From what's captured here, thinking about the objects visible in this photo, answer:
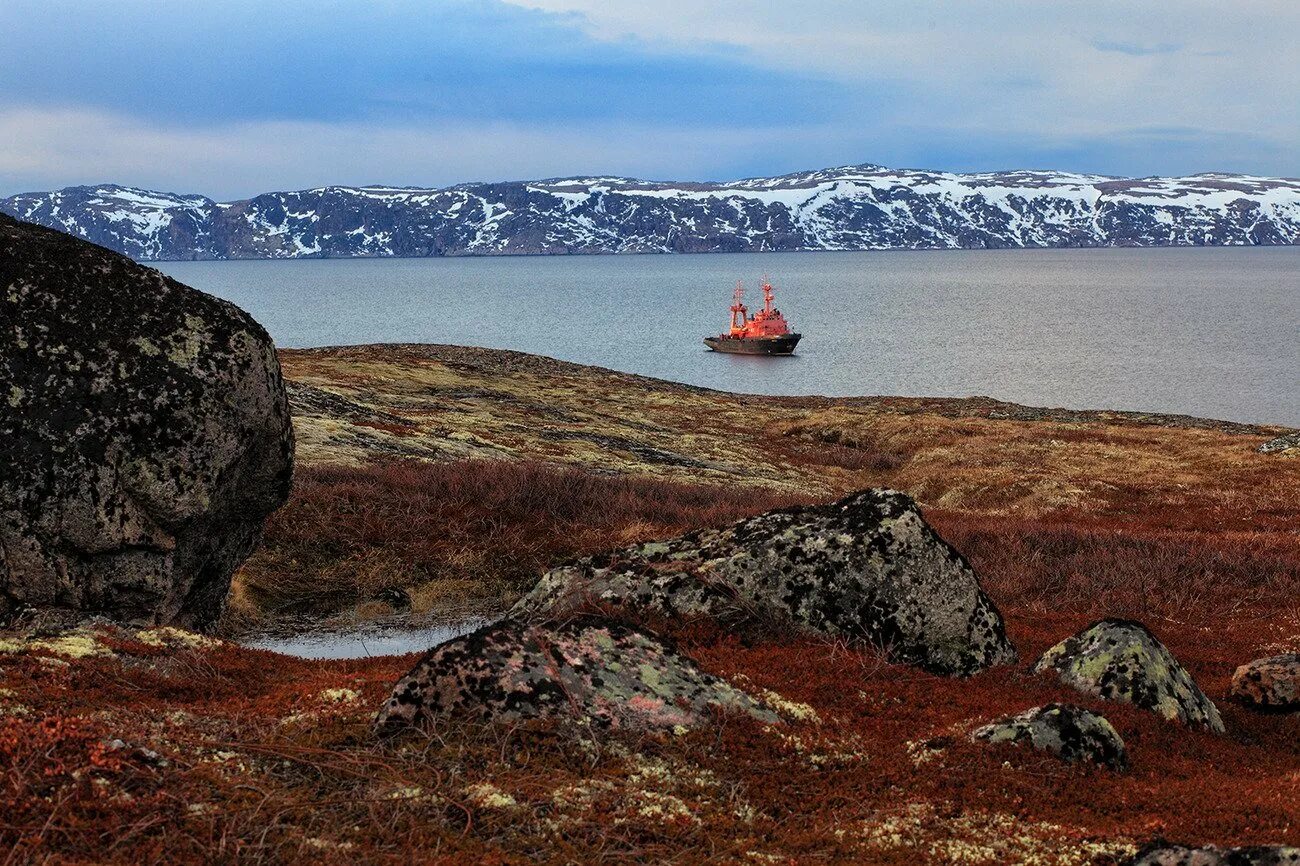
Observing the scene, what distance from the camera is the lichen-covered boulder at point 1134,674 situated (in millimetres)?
9188

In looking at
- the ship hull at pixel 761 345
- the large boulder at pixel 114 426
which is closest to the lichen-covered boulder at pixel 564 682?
the large boulder at pixel 114 426

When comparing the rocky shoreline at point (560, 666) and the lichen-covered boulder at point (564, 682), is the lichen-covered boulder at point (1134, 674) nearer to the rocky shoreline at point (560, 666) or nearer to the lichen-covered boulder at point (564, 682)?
the rocky shoreline at point (560, 666)

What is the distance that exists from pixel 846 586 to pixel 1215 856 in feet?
19.9

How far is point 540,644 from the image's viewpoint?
764 cm

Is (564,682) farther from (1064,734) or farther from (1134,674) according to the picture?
(1134,674)

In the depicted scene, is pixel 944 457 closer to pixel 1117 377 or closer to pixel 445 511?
pixel 445 511

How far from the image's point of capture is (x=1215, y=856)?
481cm

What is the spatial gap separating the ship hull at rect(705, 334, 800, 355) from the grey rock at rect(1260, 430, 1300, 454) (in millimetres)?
87551

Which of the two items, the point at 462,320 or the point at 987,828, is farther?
the point at 462,320

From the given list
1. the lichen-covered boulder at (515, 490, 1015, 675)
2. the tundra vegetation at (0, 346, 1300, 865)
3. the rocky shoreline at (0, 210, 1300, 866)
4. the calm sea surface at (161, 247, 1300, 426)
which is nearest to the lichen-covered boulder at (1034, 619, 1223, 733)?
the rocky shoreline at (0, 210, 1300, 866)

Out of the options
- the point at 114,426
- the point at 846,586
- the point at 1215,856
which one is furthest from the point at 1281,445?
the point at 114,426

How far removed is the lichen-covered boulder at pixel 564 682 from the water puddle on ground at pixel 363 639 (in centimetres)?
653

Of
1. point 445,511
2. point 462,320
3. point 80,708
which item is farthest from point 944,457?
point 462,320

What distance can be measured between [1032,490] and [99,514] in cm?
3265
